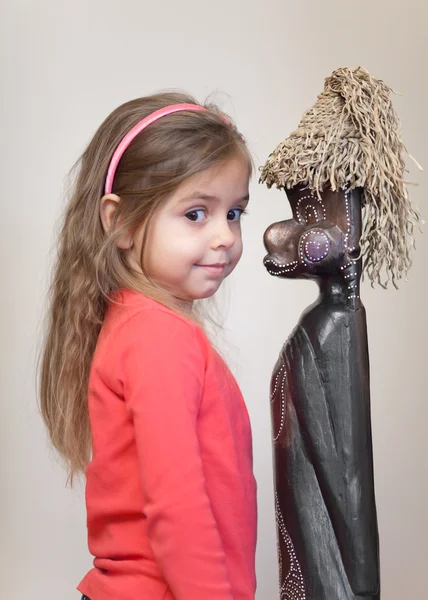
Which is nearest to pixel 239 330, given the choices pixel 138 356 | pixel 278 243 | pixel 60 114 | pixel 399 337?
pixel 399 337

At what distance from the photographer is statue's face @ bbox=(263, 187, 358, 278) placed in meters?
1.24

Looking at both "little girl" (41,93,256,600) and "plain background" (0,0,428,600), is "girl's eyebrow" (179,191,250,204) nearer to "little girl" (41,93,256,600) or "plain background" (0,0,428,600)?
"little girl" (41,93,256,600)

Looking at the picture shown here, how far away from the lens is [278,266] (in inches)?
50.3

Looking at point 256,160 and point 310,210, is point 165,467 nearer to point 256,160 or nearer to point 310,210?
point 310,210

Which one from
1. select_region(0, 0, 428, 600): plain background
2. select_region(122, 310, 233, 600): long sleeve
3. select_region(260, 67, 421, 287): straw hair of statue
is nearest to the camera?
select_region(122, 310, 233, 600): long sleeve

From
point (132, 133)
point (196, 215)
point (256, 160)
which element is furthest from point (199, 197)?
point (256, 160)

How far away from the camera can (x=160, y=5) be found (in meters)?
2.08

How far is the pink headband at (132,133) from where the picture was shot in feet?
4.20

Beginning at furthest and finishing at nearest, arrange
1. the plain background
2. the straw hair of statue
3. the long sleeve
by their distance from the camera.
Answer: the plain background, the straw hair of statue, the long sleeve

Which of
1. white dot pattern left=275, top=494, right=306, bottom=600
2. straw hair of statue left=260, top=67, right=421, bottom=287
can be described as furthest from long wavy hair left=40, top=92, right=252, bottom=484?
white dot pattern left=275, top=494, right=306, bottom=600

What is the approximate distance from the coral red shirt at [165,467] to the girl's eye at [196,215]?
0.13 metres

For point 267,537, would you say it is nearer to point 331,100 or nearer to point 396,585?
point 396,585

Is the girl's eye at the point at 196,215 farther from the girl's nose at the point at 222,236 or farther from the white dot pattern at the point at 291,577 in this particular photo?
the white dot pattern at the point at 291,577

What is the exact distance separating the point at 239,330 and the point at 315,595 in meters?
0.96
